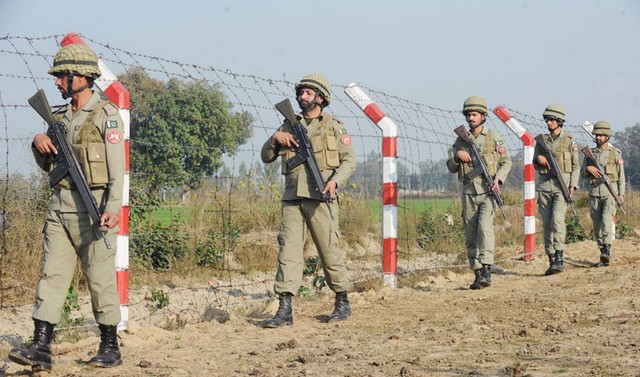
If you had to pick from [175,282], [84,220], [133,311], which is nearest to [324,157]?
[84,220]

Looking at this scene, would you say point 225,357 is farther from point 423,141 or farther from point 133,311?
point 423,141

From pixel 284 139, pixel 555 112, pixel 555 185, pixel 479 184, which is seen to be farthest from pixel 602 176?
pixel 284 139

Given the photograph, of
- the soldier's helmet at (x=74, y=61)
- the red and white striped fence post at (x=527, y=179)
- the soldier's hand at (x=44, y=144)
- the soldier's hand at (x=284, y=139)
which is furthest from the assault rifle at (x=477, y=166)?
the soldier's hand at (x=44, y=144)

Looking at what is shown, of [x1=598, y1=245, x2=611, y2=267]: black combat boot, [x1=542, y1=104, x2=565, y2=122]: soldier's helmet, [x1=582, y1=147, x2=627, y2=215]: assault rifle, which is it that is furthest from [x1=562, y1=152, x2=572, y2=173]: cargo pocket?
[x1=598, y1=245, x2=611, y2=267]: black combat boot

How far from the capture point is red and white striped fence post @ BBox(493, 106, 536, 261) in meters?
12.3

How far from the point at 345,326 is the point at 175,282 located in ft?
12.4

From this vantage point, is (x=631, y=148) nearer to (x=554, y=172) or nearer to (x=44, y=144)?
(x=554, y=172)

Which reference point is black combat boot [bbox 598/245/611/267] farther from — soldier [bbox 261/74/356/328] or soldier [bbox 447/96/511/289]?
soldier [bbox 261/74/356/328]

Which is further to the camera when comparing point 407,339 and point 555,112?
point 555,112

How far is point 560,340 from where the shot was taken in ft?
19.7

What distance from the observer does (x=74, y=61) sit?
509cm

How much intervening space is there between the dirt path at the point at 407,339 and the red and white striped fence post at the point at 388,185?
1.00 feet

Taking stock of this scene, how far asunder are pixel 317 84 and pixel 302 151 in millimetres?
531

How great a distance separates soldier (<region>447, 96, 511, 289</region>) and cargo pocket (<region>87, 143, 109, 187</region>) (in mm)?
4831
